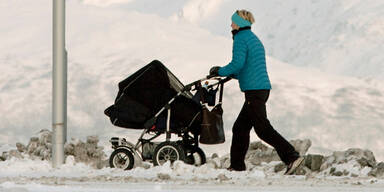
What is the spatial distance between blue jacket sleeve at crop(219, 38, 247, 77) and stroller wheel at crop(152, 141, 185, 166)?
2.89 ft

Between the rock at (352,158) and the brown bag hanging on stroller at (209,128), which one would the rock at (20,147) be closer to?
the brown bag hanging on stroller at (209,128)

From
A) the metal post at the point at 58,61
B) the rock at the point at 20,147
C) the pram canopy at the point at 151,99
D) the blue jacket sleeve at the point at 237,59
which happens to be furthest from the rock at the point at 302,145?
the rock at the point at 20,147

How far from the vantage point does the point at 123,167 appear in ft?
27.4

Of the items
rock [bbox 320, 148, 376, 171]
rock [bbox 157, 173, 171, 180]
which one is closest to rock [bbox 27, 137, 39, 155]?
rock [bbox 157, 173, 171, 180]

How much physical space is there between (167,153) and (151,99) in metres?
0.53

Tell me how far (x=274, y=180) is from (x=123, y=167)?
170 cm

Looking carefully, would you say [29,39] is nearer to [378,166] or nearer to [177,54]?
[177,54]

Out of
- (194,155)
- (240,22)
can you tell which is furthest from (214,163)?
(240,22)

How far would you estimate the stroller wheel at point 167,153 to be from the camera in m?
8.17

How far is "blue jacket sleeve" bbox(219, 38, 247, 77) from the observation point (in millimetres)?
7754

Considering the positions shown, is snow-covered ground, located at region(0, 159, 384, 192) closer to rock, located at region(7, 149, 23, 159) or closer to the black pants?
the black pants

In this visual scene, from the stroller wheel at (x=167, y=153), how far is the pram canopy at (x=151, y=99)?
0.59ft

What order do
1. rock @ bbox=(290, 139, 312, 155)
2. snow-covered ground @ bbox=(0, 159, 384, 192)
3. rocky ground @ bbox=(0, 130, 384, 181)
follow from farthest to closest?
rock @ bbox=(290, 139, 312, 155) → rocky ground @ bbox=(0, 130, 384, 181) → snow-covered ground @ bbox=(0, 159, 384, 192)

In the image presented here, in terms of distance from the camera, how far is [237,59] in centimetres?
777
